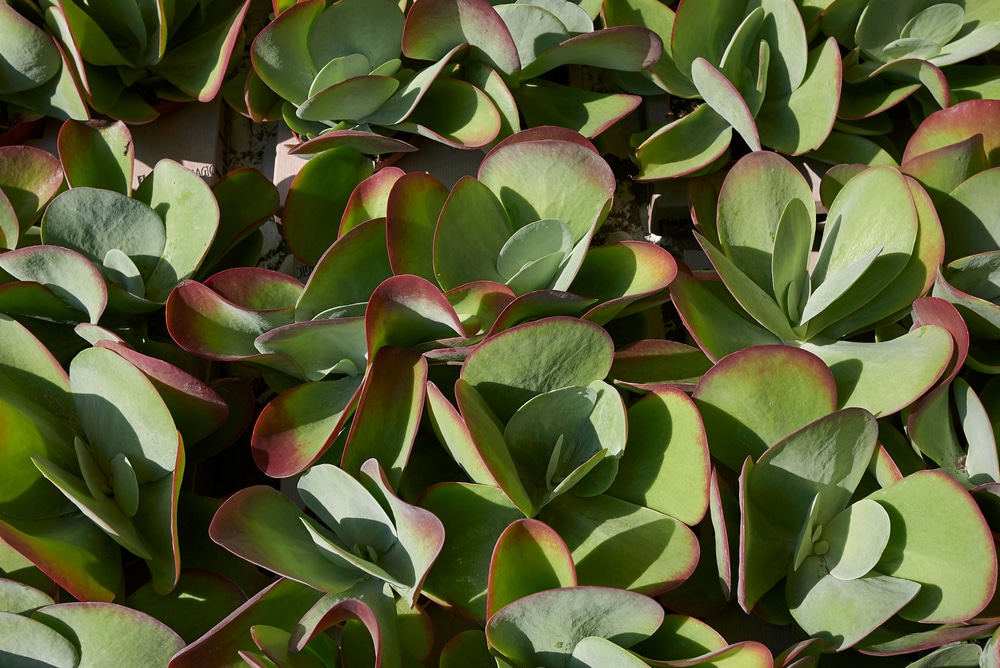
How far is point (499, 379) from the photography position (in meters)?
0.62

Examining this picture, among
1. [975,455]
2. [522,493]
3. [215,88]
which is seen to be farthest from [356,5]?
[975,455]

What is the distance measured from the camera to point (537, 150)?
0.70m

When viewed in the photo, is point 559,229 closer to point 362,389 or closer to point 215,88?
point 362,389

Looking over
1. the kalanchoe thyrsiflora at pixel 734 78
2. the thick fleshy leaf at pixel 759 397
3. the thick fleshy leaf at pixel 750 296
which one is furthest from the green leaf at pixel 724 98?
the thick fleshy leaf at pixel 759 397

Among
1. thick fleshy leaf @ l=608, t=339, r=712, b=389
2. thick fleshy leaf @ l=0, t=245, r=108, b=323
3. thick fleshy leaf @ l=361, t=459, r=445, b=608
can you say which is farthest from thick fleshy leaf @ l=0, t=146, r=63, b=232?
thick fleshy leaf @ l=608, t=339, r=712, b=389

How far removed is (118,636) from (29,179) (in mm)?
437

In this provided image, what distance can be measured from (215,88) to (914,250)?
65 cm

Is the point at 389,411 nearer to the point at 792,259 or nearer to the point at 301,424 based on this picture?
the point at 301,424

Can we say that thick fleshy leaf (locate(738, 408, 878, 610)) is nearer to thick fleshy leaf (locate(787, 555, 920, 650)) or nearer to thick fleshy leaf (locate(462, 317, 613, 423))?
thick fleshy leaf (locate(787, 555, 920, 650))

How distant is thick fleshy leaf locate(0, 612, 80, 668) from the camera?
0.52 metres

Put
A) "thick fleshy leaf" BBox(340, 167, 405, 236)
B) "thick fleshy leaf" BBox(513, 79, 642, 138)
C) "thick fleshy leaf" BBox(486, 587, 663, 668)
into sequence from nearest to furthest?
"thick fleshy leaf" BBox(486, 587, 663, 668) → "thick fleshy leaf" BBox(340, 167, 405, 236) → "thick fleshy leaf" BBox(513, 79, 642, 138)

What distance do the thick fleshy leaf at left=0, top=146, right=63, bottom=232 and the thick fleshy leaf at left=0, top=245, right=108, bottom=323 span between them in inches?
4.1


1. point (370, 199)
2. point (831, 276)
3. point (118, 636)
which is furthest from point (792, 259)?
point (118, 636)

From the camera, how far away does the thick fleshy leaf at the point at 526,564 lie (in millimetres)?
Answer: 536
